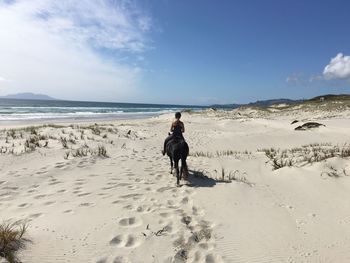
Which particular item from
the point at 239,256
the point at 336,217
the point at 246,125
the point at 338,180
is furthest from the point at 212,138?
the point at 239,256

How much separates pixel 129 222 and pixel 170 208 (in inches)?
44.4

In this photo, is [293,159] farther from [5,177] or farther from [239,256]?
[5,177]

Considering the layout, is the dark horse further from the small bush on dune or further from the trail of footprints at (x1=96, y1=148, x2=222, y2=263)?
the small bush on dune

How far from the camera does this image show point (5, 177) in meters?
8.66

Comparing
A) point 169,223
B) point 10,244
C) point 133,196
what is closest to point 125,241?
point 169,223

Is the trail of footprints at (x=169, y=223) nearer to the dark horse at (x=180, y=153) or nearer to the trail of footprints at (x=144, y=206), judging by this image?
the trail of footprints at (x=144, y=206)

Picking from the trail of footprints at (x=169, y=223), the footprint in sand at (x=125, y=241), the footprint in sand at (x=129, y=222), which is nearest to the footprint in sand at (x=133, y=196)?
the trail of footprints at (x=169, y=223)

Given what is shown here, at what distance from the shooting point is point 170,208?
6719 millimetres

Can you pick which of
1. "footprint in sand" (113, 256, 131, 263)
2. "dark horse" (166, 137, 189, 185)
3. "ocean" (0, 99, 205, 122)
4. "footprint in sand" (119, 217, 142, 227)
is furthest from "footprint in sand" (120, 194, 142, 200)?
"ocean" (0, 99, 205, 122)

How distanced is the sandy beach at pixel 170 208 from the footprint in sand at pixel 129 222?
2cm

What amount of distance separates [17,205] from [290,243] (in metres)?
5.23

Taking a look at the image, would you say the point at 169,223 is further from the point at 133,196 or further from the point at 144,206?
the point at 133,196

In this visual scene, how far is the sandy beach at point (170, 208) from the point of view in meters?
4.92

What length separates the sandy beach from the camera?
194 inches
